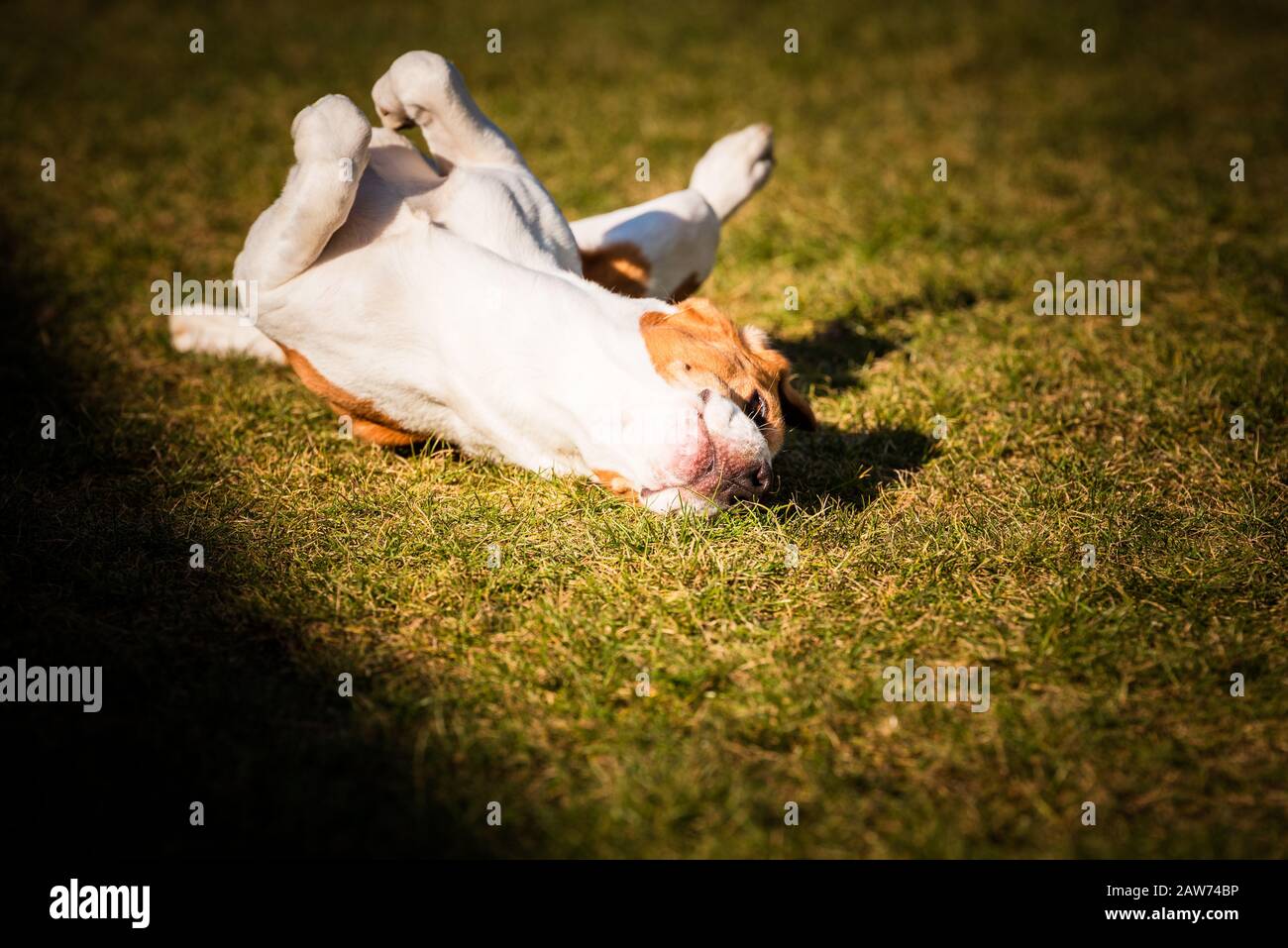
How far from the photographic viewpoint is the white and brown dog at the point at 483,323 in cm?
311

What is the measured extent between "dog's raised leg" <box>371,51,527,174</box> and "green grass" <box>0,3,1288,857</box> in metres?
1.22

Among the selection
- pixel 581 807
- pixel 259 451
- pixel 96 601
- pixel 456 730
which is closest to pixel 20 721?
pixel 96 601

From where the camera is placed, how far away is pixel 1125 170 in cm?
764

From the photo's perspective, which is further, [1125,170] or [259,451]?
[1125,170]

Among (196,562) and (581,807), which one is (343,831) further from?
(196,562)

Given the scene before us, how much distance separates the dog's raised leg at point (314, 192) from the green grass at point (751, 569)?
80 centimetres

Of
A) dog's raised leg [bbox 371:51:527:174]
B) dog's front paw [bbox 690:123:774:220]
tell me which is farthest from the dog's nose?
dog's front paw [bbox 690:123:774:220]

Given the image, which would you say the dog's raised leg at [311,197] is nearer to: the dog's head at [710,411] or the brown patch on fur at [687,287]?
the dog's head at [710,411]

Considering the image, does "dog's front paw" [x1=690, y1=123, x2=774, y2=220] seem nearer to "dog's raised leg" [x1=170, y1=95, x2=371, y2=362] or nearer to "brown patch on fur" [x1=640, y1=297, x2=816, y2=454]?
"brown patch on fur" [x1=640, y1=297, x2=816, y2=454]

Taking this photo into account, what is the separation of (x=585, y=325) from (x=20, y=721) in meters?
1.82

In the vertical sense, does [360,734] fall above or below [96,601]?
below


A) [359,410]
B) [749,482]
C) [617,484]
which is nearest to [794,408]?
[749,482]
